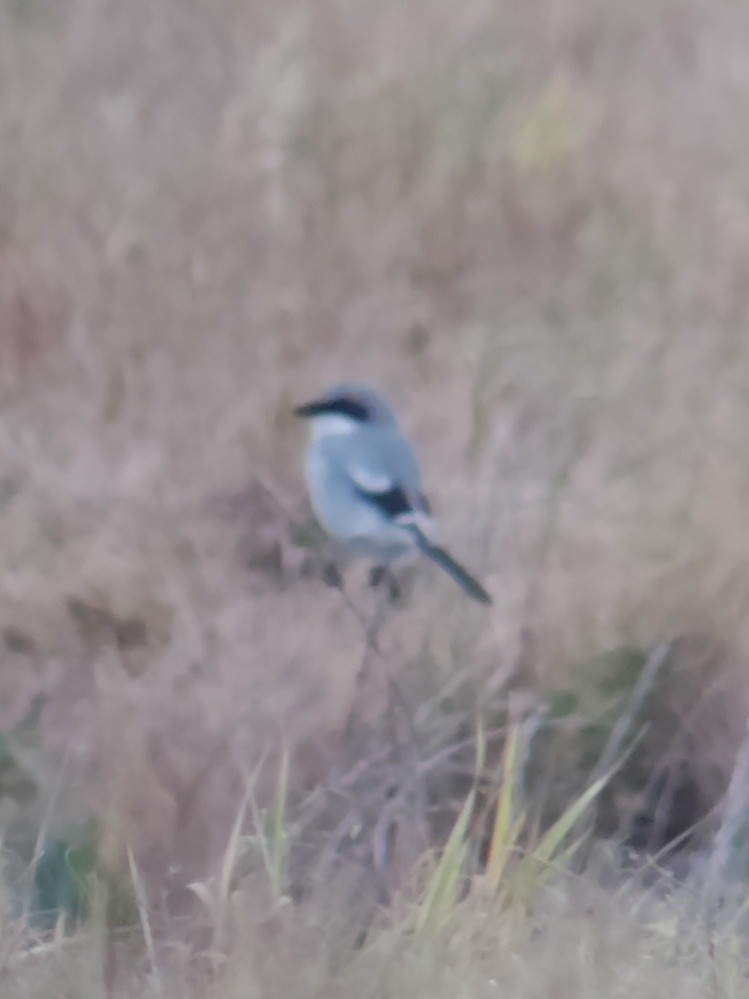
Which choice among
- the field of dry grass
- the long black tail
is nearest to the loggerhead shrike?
the long black tail

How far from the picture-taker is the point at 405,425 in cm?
378

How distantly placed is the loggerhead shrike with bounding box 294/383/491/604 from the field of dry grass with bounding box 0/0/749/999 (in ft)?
0.48

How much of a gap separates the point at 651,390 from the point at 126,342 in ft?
4.68

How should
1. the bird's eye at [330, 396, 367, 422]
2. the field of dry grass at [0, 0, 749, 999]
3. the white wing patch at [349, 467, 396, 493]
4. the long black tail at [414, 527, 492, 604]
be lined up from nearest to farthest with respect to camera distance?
the field of dry grass at [0, 0, 749, 999]
the long black tail at [414, 527, 492, 604]
the white wing patch at [349, 467, 396, 493]
the bird's eye at [330, 396, 367, 422]

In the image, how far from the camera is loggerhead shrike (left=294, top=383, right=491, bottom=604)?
306 cm

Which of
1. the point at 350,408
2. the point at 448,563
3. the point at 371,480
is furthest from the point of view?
the point at 350,408

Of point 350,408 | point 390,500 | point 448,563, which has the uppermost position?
point 350,408

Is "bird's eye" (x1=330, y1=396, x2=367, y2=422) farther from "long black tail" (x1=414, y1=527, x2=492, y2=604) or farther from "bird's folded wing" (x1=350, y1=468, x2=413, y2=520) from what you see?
"long black tail" (x1=414, y1=527, x2=492, y2=604)

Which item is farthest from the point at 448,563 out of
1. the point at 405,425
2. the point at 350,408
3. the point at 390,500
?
the point at 405,425

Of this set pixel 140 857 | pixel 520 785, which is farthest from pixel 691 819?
pixel 140 857

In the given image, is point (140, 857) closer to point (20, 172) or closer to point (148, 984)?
point (148, 984)

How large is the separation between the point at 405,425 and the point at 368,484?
0.68 metres

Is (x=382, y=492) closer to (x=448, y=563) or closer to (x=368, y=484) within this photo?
(x=368, y=484)

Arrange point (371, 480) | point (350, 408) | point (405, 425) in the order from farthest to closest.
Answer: point (405, 425), point (350, 408), point (371, 480)
